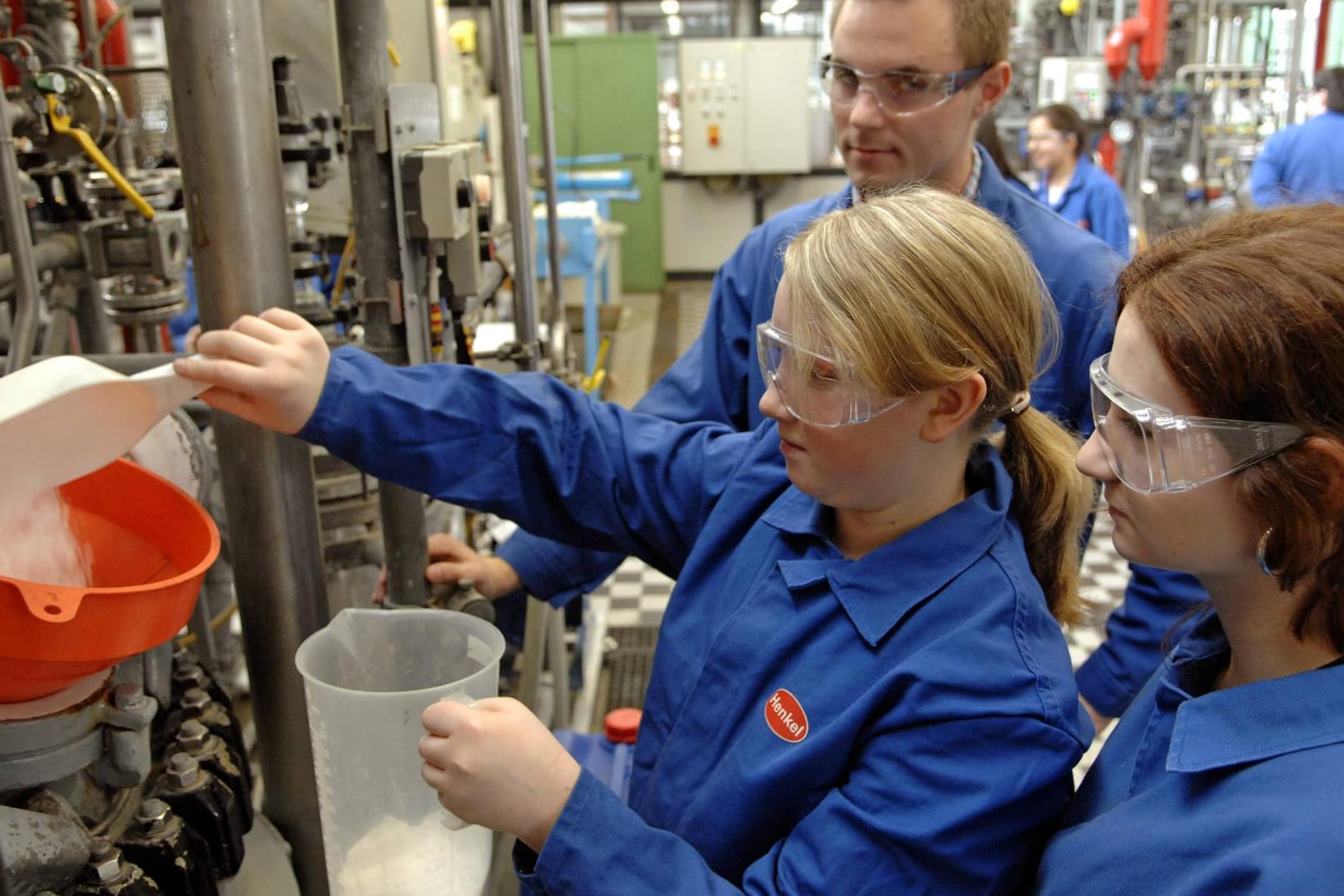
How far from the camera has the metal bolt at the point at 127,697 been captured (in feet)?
3.17

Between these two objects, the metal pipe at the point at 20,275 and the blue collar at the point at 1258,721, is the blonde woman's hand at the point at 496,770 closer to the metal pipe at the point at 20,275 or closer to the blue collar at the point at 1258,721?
the blue collar at the point at 1258,721

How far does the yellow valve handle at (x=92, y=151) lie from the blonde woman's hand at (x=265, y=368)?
653 millimetres

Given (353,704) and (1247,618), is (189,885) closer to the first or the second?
(353,704)

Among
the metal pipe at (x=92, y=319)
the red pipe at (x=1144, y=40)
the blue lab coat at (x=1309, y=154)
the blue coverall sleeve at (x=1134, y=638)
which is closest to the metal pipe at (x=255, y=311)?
the blue coverall sleeve at (x=1134, y=638)

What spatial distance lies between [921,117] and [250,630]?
3.42ft

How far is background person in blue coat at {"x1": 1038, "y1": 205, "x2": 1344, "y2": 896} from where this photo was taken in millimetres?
701

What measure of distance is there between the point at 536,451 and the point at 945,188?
25.6 inches

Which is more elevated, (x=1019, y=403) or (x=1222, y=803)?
(x=1019, y=403)

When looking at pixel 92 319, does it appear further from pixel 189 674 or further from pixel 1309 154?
pixel 1309 154

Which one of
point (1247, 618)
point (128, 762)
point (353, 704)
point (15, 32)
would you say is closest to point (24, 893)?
point (128, 762)

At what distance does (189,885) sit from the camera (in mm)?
982

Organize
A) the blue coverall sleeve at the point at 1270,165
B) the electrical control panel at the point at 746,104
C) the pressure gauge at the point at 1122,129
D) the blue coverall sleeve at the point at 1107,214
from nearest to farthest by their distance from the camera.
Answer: the blue coverall sleeve at the point at 1270,165, the blue coverall sleeve at the point at 1107,214, the pressure gauge at the point at 1122,129, the electrical control panel at the point at 746,104

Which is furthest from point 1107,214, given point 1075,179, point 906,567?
point 906,567

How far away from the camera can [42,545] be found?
918 millimetres
